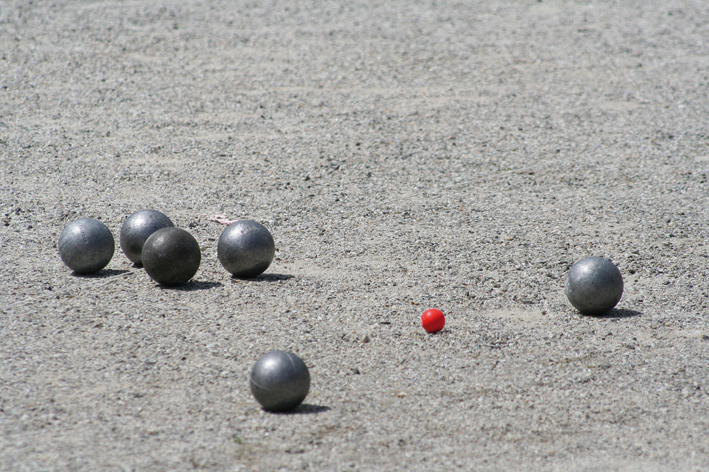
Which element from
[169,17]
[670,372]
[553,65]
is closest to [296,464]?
[670,372]

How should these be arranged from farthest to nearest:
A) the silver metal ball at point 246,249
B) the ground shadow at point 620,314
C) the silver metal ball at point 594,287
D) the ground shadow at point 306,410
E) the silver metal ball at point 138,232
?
the silver metal ball at point 138,232, the silver metal ball at point 246,249, the ground shadow at point 620,314, the silver metal ball at point 594,287, the ground shadow at point 306,410

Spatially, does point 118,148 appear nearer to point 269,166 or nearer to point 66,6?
point 269,166

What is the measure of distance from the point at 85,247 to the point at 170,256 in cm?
91

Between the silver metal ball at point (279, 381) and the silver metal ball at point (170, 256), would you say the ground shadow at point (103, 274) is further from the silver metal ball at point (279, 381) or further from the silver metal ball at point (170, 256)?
the silver metal ball at point (279, 381)

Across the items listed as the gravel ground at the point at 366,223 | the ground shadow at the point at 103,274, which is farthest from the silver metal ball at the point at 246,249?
the ground shadow at the point at 103,274

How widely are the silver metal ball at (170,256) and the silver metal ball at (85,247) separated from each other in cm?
55

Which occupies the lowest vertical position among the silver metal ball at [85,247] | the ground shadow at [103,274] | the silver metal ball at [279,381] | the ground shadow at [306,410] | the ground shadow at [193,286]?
the ground shadow at [306,410]

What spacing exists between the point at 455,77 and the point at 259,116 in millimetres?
3810

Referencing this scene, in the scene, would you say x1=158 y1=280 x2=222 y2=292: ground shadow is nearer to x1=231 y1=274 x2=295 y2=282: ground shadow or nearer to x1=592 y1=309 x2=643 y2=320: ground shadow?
x1=231 y1=274 x2=295 y2=282: ground shadow

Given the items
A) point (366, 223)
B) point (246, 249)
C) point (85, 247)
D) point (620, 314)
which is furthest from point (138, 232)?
point (620, 314)

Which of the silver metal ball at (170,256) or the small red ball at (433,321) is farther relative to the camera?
the silver metal ball at (170,256)

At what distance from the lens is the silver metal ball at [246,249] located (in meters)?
6.83

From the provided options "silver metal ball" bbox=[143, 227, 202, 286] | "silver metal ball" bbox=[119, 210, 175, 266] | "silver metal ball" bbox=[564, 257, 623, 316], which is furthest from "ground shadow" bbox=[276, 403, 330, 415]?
"silver metal ball" bbox=[119, 210, 175, 266]

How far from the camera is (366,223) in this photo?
8586 millimetres
